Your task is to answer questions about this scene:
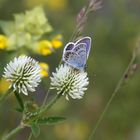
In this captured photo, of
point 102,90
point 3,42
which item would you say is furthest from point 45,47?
point 102,90

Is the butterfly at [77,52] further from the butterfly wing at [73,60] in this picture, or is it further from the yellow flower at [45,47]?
the yellow flower at [45,47]

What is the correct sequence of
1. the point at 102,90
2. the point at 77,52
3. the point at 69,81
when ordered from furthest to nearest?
the point at 102,90, the point at 69,81, the point at 77,52

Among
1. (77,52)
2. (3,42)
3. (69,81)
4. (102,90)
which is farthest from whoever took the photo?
(102,90)

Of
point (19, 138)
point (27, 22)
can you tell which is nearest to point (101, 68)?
point (19, 138)

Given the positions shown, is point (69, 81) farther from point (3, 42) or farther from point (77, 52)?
point (3, 42)

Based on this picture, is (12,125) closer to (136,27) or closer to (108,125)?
(108,125)

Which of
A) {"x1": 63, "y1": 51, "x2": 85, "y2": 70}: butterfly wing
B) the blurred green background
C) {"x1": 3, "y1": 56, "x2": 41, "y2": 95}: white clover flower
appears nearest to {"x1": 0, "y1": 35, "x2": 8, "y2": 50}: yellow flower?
{"x1": 3, "y1": 56, "x2": 41, "y2": 95}: white clover flower
